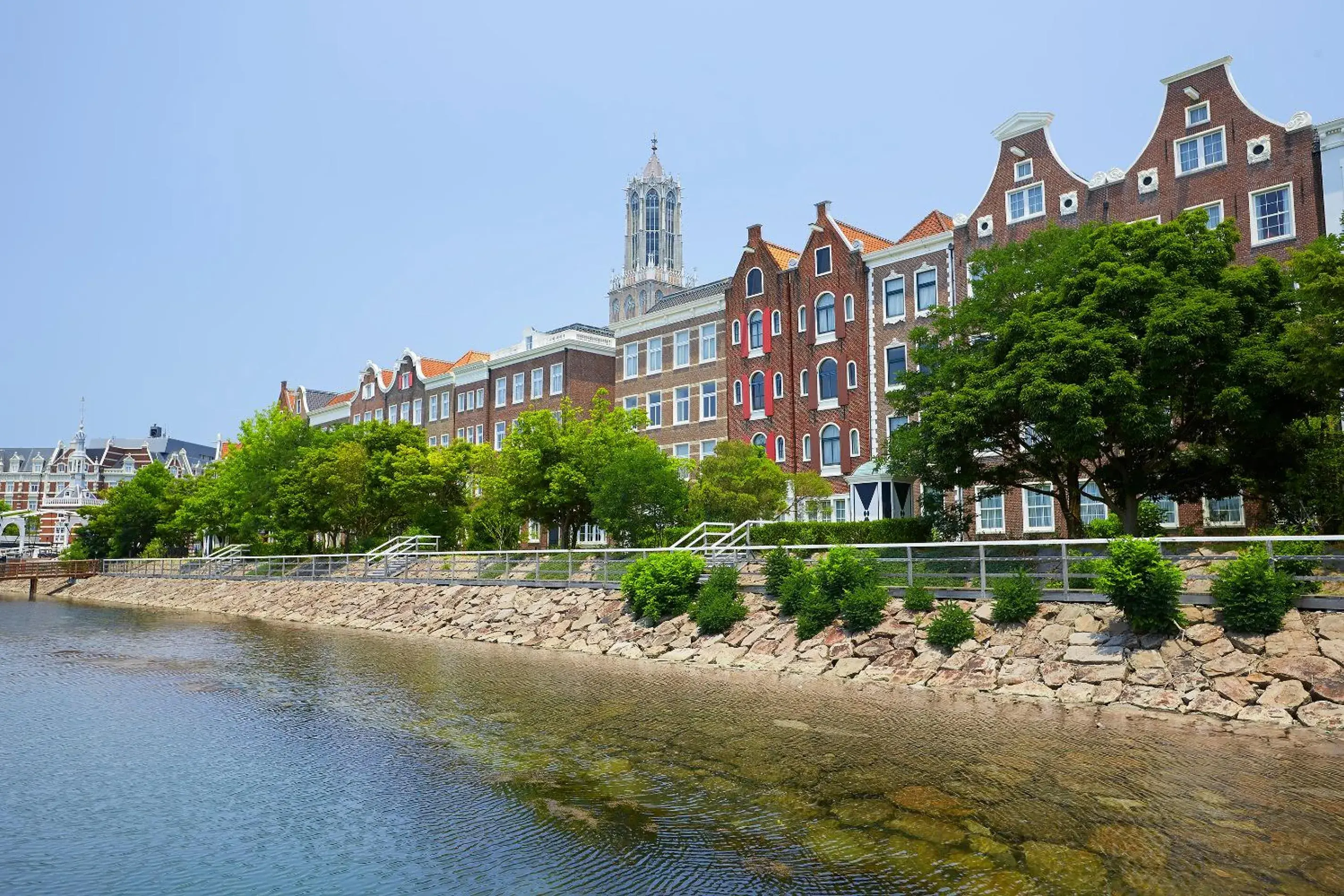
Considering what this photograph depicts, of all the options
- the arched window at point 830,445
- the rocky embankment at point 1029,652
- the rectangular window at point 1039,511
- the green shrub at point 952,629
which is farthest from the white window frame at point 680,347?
the green shrub at point 952,629

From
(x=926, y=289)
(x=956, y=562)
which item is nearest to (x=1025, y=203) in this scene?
(x=926, y=289)

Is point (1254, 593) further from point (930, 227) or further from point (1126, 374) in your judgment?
point (930, 227)

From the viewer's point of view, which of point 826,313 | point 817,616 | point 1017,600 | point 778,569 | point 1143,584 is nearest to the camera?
point 1143,584

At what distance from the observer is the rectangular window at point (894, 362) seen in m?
40.8

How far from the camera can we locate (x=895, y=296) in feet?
137

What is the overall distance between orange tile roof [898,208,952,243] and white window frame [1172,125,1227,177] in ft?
30.0

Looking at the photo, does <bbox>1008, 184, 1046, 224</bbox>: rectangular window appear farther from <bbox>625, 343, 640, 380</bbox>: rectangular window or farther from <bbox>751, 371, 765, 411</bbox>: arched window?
<bbox>625, 343, 640, 380</bbox>: rectangular window

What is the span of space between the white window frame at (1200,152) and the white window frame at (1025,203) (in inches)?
178

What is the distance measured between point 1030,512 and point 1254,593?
67.9ft

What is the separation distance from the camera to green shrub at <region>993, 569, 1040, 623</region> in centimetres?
1864

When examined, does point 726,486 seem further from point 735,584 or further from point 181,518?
Result: point 181,518

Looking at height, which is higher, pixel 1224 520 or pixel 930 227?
pixel 930 227

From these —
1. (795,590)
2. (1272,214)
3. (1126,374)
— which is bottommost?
(795,590)

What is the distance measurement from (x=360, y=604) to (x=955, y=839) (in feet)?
109
